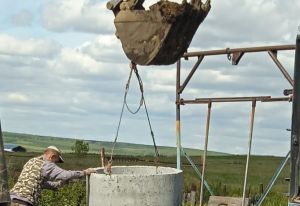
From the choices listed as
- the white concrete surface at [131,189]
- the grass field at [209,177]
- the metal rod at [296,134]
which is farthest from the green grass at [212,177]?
the metal rod at [296,134]

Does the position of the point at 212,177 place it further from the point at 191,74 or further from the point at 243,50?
the point at 243,50

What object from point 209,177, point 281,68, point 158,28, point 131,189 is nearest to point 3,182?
point 158,28

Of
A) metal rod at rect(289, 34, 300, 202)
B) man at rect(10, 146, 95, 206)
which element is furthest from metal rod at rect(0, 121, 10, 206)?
man at rect(10, 146, 95, 206)

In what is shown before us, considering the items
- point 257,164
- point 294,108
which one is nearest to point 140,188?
point 294,108

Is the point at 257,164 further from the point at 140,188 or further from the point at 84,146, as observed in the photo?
the point at 140,188

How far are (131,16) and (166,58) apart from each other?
39 centimetres

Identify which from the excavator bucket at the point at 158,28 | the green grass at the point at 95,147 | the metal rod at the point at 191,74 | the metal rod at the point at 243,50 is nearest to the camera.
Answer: the excavator bucket at the point at 158,28

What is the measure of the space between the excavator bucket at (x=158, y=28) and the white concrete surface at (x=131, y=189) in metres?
2.63

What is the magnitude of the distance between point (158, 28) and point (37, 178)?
9.88 feet

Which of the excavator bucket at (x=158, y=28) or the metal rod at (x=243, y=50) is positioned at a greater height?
the metal rod at (x=243, y=50)

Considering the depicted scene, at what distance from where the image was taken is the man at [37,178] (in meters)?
8.05

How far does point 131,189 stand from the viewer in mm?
8273

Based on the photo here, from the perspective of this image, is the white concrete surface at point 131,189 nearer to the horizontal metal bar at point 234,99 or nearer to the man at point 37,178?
the man at point 37,178

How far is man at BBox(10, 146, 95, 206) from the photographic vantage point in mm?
8047
